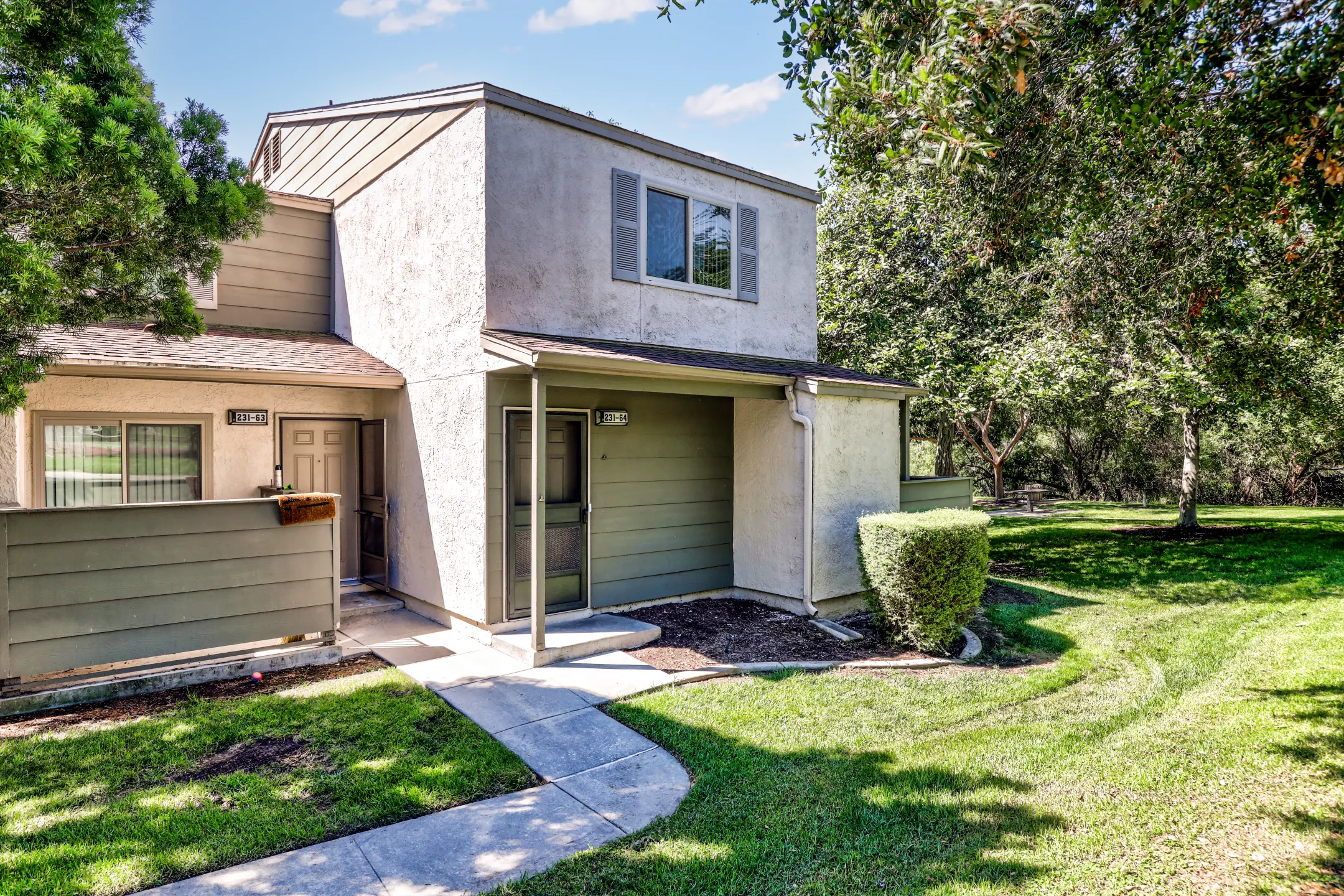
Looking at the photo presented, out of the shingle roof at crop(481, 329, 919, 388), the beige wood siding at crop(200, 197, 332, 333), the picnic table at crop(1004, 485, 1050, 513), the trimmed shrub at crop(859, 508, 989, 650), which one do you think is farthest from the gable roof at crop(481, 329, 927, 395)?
the picnic table at crop(1004, 485, 1050, 513)

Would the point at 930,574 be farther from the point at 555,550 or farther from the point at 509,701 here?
the point at 509,701

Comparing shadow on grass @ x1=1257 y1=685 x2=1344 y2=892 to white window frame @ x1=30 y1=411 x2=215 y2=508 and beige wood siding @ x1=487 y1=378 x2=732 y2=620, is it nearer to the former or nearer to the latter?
beige wood siding @ x1=487 y1=378 x2=732 y2=620

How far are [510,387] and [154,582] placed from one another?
10.6ft

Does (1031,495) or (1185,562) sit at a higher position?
(1031,495)

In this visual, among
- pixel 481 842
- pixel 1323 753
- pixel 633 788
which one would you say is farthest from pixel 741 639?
pixel 1323 753

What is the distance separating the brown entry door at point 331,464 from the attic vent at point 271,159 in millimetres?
5219

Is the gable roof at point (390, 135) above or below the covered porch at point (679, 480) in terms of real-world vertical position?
above

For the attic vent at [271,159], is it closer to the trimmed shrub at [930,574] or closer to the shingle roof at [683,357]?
the shingle roof at [683,357]

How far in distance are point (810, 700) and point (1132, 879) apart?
239 cm

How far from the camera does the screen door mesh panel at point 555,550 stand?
6.95m

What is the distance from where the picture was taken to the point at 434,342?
7309mm

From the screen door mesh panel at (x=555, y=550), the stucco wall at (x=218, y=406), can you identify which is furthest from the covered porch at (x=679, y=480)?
the stucco wall at (x=218, y=406)

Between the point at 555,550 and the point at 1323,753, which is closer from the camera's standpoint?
the point at 1323,753

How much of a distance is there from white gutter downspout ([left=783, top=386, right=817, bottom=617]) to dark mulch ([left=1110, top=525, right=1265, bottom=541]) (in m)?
9.86
